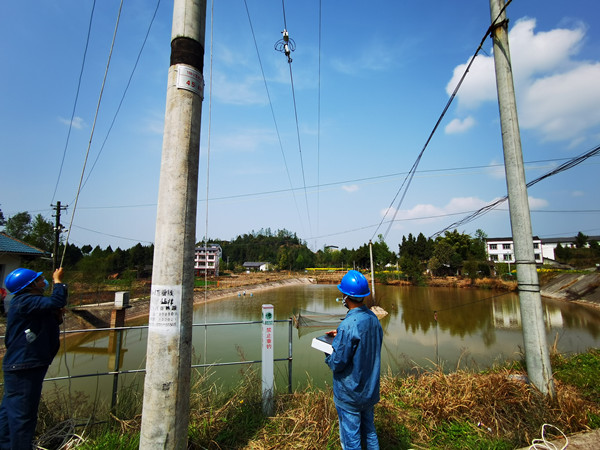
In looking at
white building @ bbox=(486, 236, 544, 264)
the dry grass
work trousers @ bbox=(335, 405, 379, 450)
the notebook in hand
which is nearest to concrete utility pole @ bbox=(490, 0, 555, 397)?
the dry grass

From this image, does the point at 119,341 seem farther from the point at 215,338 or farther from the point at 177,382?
the point at 215,338

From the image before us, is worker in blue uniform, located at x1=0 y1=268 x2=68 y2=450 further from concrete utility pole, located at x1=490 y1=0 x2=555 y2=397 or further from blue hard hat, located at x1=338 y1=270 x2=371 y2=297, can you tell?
concrete utility pole, located at x1=490 y1=0 x2=555 y2=397

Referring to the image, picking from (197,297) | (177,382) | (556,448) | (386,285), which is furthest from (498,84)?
(386,285)

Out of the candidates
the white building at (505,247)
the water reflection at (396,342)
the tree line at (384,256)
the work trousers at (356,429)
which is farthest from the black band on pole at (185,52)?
the white building at (505,247)

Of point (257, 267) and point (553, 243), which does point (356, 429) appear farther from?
point (553, 243)

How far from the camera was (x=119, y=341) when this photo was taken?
10.5 ft

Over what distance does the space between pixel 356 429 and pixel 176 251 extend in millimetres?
1666

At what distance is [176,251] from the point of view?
1913 mm

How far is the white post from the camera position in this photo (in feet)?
9.98

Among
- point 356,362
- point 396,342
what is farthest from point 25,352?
point 396,342

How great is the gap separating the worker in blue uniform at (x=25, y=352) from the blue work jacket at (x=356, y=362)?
2.11m

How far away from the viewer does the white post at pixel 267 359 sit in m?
3.04

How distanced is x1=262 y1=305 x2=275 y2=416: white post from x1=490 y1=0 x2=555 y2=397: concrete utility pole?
2.89 m

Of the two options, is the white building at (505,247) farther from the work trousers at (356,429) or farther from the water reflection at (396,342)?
the work trousers at (356,429)
